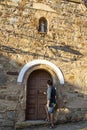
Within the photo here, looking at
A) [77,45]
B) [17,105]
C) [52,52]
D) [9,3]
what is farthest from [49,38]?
[17,105]

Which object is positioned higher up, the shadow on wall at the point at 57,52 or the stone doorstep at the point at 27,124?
the shadow on wall at the point at 57,52

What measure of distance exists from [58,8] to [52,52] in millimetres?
1483

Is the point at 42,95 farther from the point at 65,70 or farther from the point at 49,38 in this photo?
the point at 49,38

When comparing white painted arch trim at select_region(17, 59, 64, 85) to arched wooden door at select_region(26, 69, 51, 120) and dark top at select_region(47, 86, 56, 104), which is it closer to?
arched wooden door at select_region(26, 69, 51, 120)

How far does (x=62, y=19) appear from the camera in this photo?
8.35 metres

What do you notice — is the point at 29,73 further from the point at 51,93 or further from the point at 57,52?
the point at 57,52

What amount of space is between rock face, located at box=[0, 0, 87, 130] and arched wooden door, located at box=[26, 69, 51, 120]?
31 centimetres

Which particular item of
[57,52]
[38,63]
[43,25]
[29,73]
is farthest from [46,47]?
[29,73]

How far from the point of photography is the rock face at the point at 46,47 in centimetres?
758

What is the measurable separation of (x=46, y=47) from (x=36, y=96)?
156 centimetres

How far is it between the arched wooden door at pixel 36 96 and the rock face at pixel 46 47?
12.0 inches

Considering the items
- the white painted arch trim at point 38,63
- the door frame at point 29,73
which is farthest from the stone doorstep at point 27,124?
the white painted arch trim at point 38,63

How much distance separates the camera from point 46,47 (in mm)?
8062

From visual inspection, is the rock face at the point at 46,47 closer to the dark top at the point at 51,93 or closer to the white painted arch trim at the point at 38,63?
the white painted arch trim at the point at 38,63
